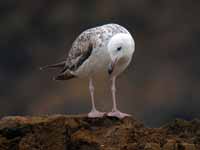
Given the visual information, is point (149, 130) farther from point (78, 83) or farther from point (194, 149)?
point (78, 83)

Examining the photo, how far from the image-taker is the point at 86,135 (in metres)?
8.67

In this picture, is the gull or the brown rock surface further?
the gull

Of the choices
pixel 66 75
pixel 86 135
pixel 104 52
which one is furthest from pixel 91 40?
pixel 86 135

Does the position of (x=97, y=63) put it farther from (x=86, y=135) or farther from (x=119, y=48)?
(x=86, y=135)

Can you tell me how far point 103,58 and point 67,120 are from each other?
43.3 inches

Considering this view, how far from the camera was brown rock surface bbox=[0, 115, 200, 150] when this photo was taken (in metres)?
8.49

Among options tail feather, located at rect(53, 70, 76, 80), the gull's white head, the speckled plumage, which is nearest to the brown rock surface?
the gull's white head

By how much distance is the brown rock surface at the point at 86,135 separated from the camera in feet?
27.9

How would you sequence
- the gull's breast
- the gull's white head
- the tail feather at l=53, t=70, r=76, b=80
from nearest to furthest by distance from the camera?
the gull's white head → the gull's breast → the tail feather at l=53, t=70, r=76, b=80

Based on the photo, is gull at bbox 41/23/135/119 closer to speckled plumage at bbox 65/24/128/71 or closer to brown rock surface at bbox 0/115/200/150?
speckled plumage at bbox 65/24/128/71

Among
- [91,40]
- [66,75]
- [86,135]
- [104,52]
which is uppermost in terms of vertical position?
[91,40]

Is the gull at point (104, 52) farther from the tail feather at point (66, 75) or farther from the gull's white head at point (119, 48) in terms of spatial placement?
the tail feather at point (66, 75)

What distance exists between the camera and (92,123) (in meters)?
9.02

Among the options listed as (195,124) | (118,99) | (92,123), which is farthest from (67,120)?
(118,99)
